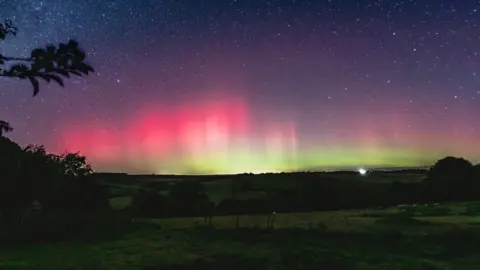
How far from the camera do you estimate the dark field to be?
38.8m

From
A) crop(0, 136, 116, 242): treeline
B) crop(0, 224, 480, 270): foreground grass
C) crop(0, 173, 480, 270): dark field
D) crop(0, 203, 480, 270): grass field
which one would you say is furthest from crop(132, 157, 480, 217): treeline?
crop(0, 224, 480, 270): foreground grass

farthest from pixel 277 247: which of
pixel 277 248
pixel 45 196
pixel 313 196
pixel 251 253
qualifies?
pixel 313 196

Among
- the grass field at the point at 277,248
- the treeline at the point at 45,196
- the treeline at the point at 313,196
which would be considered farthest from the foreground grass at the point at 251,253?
the treeline at the point at 313,196

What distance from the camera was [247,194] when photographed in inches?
4599

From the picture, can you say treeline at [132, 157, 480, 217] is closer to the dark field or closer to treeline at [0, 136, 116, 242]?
treeline at [0, 136, 116, 242]

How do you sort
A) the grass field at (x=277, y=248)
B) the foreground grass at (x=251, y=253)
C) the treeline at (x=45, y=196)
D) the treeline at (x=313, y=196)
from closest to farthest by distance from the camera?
the foreground grass at (x=251, y=253) → the grass field at (x=277, y=248) → the treeline at (x=45, y=196) → the treeline at (x=313, y=196)

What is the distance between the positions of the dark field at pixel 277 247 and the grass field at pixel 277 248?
7 centimetres

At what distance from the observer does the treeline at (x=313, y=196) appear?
92125 mm

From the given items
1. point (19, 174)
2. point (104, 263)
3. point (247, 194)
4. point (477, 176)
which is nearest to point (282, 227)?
point (104, 263)

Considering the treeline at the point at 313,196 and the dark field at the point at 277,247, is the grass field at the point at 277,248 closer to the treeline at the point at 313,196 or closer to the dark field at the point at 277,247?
the dark field at the point at 277,247

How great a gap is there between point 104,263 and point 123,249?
833 centimetres

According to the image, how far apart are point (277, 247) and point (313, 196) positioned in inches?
2506

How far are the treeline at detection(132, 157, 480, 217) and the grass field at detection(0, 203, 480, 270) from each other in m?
21.3

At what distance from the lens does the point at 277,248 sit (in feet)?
155
